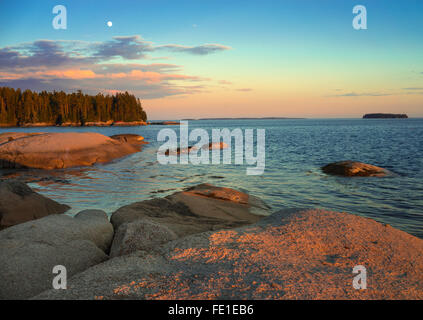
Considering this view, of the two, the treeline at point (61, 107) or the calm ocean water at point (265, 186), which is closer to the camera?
the calm ocean water at point (265, 186)

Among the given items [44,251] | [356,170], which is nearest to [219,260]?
[44,251]

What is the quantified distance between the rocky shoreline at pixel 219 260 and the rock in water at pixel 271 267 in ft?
0.04

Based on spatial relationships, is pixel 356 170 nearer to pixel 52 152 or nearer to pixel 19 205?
pixel 19 205

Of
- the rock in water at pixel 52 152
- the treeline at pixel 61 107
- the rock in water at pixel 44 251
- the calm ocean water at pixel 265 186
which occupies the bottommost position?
the calm ocean water at pixel 265 186

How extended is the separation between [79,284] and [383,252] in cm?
405

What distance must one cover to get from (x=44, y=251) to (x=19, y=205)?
3.37m

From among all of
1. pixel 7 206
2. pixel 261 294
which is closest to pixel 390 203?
pixel 261 294

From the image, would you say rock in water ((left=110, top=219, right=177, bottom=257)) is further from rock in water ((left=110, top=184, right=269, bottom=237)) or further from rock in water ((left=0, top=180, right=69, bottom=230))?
rock in water ((left=0, top=180, right=69, bottom=230))

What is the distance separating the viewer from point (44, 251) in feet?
13.8

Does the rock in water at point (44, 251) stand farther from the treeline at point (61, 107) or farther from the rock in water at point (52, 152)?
the treeline at point (61, 107)

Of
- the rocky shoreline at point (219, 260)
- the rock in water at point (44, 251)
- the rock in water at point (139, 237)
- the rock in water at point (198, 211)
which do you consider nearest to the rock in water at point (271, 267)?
the rocky shoreline at point (219, 260)

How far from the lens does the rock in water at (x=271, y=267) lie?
113 inches

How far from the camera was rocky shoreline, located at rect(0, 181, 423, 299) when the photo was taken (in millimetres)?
2908
